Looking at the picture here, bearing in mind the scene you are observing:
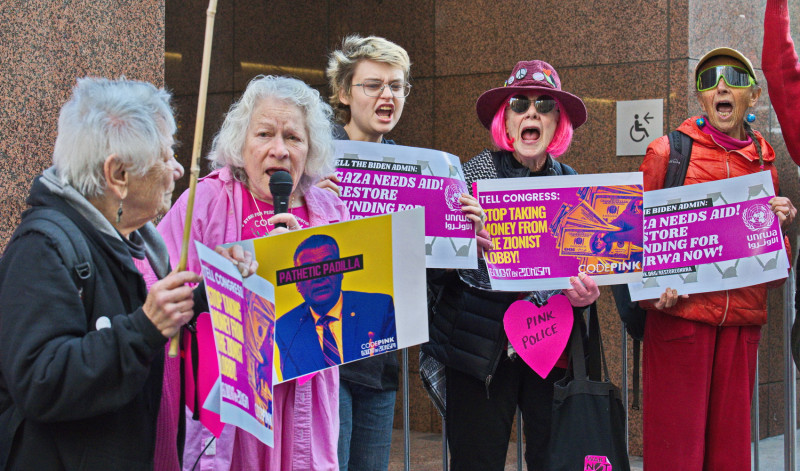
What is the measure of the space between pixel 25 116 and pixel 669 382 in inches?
128

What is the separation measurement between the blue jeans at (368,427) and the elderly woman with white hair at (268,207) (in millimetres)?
575

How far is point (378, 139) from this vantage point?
4.12 m

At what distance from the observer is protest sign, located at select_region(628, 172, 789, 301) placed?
421 cm

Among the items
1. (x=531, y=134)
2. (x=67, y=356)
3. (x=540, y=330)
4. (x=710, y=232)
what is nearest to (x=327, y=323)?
(x=67, y=356)

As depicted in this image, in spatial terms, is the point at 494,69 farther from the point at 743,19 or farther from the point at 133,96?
the point at 133,96

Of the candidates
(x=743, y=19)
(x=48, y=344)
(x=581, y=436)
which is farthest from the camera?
(x=743, y=19)

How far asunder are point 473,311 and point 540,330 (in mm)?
316

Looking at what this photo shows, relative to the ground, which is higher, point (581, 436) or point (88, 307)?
point (88, 307)

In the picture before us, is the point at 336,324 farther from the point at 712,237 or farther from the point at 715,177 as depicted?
the point at 715,177

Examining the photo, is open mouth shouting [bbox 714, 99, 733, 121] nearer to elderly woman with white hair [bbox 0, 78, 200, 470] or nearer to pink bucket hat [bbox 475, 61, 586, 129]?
pink bucket hat [bbox 475, 61, 586, 129]

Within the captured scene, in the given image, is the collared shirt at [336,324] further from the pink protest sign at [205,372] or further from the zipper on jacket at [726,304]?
the zipper on jacket at [726,304]

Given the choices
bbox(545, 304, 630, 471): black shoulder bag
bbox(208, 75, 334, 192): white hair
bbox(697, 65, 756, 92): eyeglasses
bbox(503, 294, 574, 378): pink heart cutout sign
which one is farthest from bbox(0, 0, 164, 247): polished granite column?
bbox(697, 65, 756, 92): eyeglasses

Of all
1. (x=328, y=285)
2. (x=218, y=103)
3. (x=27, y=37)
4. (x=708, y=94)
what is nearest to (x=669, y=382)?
(x=708, y=94)

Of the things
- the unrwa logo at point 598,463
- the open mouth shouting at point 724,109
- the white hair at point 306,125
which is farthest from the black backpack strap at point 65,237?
the open mouth shouting at point 724,109
